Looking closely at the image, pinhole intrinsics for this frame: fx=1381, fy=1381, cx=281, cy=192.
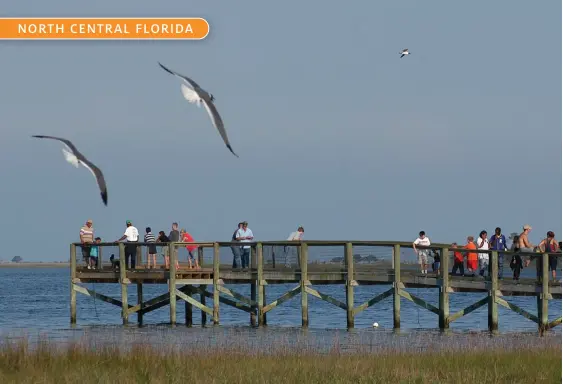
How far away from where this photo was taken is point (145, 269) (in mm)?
42844

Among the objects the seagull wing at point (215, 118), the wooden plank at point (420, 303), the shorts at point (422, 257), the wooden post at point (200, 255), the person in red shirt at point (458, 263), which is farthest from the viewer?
the wooden post at point (200, 255)

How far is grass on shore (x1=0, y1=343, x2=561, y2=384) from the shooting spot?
22.3 m

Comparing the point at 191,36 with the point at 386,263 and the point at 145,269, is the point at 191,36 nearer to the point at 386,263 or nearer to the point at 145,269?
the point at 386,263

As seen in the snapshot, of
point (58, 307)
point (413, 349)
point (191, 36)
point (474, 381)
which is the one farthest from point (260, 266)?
point (58, 307)

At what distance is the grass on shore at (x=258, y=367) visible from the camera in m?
22.3

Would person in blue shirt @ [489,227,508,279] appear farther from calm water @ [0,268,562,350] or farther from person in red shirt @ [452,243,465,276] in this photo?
calm water @ [0,268,562,350]

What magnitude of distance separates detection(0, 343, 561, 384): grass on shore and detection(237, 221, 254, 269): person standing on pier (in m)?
15.9

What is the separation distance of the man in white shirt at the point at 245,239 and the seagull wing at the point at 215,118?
2049 cm

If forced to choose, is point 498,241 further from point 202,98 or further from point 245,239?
point 202,98

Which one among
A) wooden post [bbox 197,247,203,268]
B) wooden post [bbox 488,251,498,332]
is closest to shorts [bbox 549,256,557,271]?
wooden post [bbox 488,251,498,332]

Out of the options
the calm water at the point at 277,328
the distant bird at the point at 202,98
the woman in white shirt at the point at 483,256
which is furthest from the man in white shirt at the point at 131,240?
the distant bird at the point at 202,98

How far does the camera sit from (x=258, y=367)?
Result: 929 inches

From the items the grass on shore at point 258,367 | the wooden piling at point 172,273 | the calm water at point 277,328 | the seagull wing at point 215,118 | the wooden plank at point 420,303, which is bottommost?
the calm water at point 277,328

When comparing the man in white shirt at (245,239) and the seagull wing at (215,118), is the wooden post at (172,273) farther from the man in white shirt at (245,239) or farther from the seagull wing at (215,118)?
the seagull wing at (215,118)
